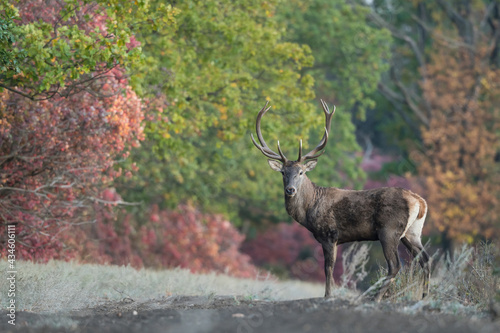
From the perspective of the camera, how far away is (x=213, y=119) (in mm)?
15305

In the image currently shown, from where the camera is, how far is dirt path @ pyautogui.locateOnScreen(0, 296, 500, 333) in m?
6.44

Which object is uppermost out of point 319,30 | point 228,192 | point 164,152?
point 319,30

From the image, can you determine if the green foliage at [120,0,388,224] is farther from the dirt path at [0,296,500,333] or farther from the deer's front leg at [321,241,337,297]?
the dirt path at [0,296,500,333]

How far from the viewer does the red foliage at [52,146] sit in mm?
11602

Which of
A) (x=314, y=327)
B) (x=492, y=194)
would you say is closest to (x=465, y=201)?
(x=492, y=194)

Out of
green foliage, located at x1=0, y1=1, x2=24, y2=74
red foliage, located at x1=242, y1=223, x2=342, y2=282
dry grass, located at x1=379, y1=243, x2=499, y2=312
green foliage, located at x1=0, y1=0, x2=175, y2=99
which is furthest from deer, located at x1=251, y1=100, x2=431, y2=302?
red foliage, located at x1=242, y1=223, x2=342, y2=282

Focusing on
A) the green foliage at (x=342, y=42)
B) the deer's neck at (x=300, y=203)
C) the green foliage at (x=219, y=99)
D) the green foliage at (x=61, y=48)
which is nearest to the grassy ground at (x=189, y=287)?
the deer's neck at (x=300, y=203)

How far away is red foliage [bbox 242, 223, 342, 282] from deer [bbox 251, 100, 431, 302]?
20004mm

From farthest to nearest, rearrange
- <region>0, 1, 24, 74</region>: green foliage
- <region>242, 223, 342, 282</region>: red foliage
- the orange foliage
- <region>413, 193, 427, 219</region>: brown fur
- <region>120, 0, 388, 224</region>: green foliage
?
<region>242, 223, 342, 282</region>: red foliage, the orange foliage, <region>120, 0, 388, 224</region>: green foliage, <region>413, 193, 427, 219</region>: brown fur, <region>0, 1, 24, 74</region>: green foliage

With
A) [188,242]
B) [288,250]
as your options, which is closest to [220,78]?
[188,242]

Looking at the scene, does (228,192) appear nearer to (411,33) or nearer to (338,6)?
(338,6)

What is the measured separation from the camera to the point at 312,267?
101 ft

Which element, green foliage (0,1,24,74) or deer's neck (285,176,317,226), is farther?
deer's neck (285,176,317,226)

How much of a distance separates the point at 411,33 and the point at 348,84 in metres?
11.3
